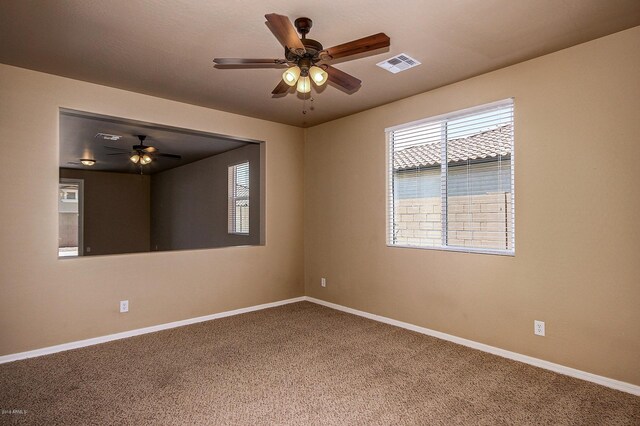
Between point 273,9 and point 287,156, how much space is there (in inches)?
118

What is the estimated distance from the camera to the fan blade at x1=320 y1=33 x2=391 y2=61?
211cm

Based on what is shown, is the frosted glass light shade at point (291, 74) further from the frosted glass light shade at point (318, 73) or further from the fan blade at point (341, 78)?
the fan blade at point (341, 78)

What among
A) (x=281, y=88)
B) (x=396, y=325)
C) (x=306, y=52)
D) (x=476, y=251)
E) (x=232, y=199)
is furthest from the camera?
(x=232, y=199)

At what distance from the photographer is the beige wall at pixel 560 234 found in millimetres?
2590

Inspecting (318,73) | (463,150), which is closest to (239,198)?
(463,150)

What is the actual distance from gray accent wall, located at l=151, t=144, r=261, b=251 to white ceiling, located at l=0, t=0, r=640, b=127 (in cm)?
252

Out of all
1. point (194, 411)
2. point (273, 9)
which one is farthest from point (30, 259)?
point (273, 9)

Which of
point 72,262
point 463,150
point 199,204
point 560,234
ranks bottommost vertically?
point 72,262

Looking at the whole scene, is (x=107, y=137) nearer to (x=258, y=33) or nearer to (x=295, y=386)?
(x=258, y=33)

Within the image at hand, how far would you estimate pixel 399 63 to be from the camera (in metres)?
3.12

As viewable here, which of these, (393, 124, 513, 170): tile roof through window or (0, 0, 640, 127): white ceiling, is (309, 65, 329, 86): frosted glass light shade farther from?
(393, 124, 513, 170): tile roof through window

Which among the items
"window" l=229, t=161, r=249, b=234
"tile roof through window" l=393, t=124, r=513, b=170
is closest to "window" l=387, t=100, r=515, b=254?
"tile roof through window" l=393, t=124, r=513, b=170

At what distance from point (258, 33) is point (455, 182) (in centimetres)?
239

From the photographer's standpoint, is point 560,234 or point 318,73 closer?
point 318,73
